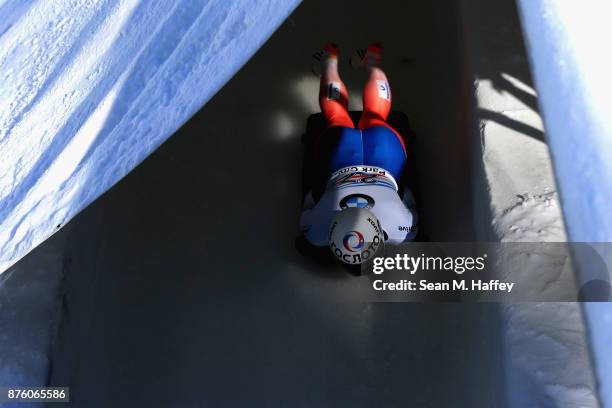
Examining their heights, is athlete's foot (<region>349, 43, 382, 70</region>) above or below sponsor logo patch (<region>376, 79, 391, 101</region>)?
above

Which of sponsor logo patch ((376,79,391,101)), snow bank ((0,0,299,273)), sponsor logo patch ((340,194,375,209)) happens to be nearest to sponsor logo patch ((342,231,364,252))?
sponsor logo patch ((340,194,375,209))

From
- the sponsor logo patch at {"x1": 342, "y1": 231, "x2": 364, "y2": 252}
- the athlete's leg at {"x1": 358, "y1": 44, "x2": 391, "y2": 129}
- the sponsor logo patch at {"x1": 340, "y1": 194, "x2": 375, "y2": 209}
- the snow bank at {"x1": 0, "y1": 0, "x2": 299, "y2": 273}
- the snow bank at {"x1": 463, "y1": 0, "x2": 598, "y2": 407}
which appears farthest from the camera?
the athlete's leg at {"x1": 358, "y1": 44, "x2": 391, "y2": 129}

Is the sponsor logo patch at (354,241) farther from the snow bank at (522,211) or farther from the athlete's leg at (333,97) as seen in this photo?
the athlete's leg at (333,97)

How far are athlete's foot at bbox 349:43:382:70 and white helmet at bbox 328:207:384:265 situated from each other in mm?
904

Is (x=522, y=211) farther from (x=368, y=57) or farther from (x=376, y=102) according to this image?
(x=368, y=57)

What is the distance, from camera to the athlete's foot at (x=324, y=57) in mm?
2746

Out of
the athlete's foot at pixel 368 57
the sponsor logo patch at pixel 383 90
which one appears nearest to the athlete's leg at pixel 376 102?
the sponsor logo patch at pixel 383 90

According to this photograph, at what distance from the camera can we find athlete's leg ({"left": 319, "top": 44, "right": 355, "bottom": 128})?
2527 mm

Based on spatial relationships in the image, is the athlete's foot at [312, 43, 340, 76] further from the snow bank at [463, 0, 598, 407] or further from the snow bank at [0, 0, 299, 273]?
the snow bank at [0, 0, 299, 273]

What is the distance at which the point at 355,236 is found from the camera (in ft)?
6.66

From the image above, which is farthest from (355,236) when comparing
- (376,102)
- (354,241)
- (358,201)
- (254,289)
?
(376,102)

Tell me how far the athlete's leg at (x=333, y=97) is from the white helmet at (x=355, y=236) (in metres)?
0.52

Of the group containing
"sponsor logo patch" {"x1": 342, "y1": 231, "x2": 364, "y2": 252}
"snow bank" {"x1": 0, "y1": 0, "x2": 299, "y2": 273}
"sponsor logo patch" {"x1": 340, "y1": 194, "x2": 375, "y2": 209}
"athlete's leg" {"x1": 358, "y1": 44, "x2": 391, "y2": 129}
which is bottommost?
"snow bank" {"x1": 0, "y1": 0, "x2": 299, "y2": 273}

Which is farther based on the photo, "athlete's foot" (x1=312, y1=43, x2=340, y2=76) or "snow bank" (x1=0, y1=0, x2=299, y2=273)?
"athlete's foot" (x1=312, y1=43, x2=340, y2=76)
